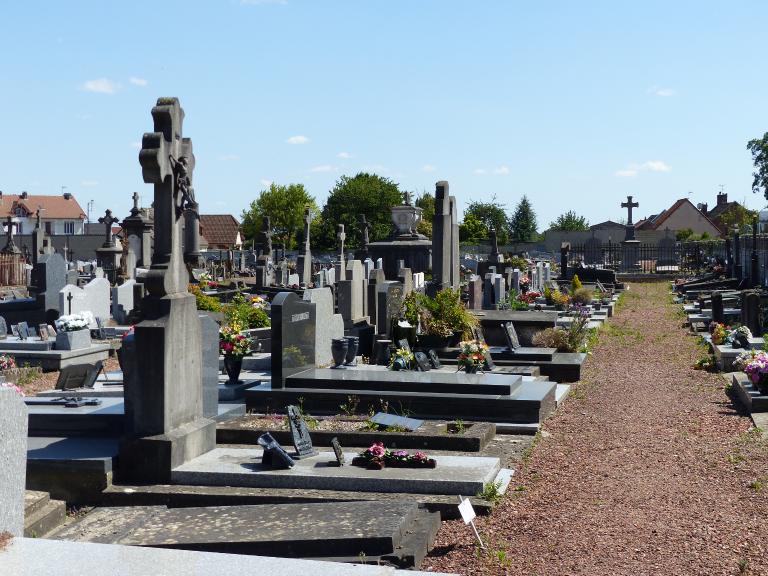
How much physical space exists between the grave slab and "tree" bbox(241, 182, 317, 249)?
84929 mm

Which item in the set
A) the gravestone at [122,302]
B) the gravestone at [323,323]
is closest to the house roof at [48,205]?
the gravestone at [122,302]

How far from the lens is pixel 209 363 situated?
10586 millimetres

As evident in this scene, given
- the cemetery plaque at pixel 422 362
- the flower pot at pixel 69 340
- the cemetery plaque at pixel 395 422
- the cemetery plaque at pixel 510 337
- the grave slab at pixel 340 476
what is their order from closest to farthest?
the grave slab at pixel 340 476 < the cemetery plaque at pixel 395 422 < the cemetery plaque at pixel 422 362 < the cemetery plaque at pixel 510 337 < the flower pot at pixel 69 340

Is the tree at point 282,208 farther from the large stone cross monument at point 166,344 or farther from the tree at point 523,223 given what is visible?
the large stone cross monument at point 166,344

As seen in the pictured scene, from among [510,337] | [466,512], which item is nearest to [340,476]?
[466,512]

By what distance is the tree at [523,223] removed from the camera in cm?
8744

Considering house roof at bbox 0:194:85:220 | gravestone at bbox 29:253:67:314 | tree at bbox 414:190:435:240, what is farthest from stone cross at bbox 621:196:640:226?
house roof at bbox 0:194:85:220

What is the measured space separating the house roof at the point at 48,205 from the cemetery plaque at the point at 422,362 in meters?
86.3

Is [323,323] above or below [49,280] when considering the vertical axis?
below

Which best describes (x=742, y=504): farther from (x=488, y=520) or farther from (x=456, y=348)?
→ (x=456, y=348)

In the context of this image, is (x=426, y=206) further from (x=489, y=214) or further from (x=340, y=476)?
(x=340, y=476)

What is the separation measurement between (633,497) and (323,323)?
24.0 feet

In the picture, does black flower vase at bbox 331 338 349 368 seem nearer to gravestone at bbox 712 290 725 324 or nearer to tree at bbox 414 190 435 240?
gravestone at bbox 712 290 725 324

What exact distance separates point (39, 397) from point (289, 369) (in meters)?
3.20
